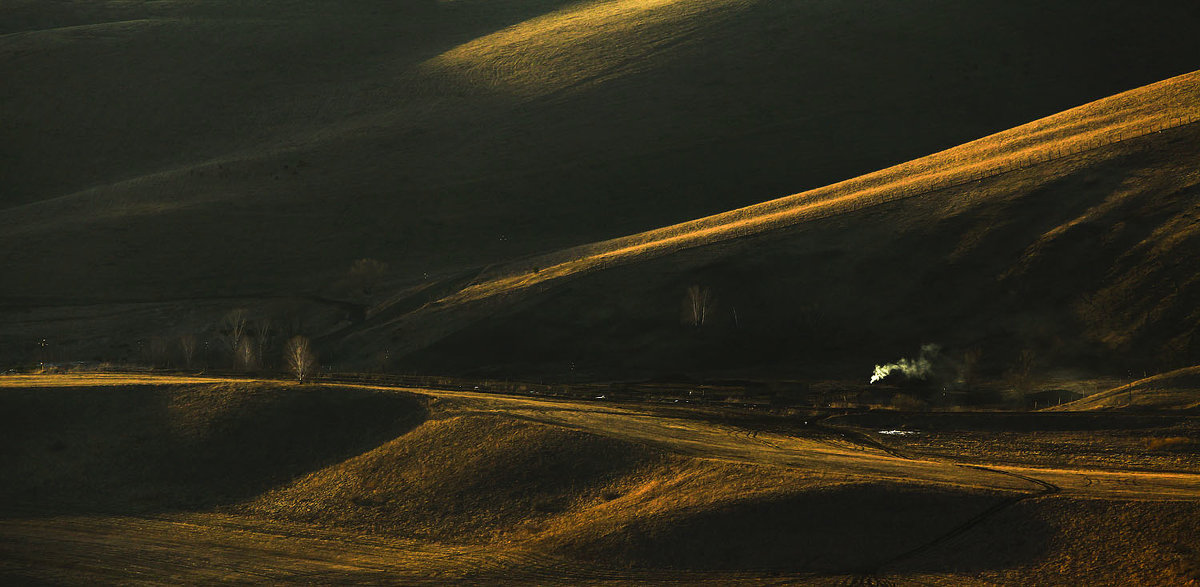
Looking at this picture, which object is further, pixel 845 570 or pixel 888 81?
pixel 888 81

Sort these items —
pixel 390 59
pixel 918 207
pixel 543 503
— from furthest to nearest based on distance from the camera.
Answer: pixel 390 59 < pixel 918 207 < pixel 543 503

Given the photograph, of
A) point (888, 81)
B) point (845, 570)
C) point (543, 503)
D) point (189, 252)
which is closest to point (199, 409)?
point (543, 503)

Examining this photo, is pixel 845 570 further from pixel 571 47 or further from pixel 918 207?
pixel 571 47

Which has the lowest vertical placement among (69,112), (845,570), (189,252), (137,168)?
(845,570)

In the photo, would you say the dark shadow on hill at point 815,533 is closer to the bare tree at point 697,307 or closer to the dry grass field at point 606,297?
the dry grass field at point 606,297

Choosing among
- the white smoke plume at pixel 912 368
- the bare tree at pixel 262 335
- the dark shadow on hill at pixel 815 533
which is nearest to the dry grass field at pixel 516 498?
the dark shadow on hill at pixel 815 533

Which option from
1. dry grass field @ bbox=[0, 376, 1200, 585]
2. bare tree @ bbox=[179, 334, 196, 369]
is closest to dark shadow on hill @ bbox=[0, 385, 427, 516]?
dry grass field @ bbox=[0, 376, 1200, 585]
